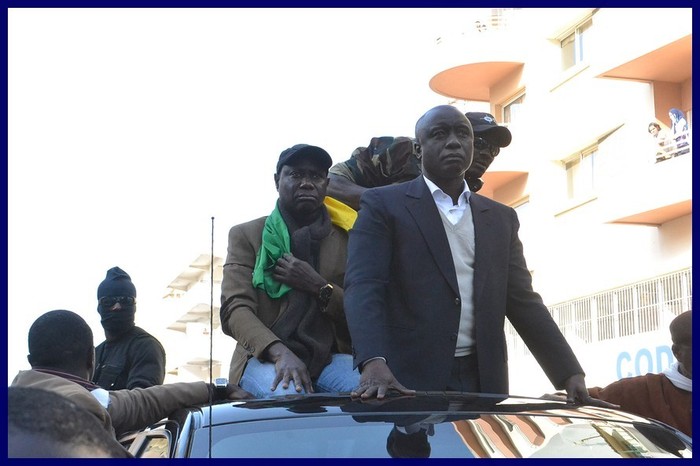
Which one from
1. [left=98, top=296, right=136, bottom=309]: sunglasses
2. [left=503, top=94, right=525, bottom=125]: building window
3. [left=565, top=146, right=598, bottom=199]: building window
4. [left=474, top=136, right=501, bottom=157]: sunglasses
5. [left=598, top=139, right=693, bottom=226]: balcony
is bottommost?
[left=98, top=296, right=136, bottom=309]: sunglasses

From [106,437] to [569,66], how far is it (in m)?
24.8

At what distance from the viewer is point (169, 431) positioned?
3469 mm

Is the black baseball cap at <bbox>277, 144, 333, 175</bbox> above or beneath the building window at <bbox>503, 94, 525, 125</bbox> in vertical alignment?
beneath

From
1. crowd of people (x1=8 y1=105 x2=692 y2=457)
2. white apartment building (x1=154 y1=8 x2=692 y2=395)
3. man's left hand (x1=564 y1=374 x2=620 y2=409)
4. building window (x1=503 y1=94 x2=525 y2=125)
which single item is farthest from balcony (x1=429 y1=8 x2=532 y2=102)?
man's left hand (x1=564 y1=374 x2=620 y2=409)

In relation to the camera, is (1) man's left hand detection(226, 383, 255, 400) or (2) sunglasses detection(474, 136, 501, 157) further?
(2) sunglasses detection(474, 136, 501, 157)

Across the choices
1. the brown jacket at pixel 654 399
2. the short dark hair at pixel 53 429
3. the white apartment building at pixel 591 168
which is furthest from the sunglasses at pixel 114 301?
the white apartment building at pixel 591 168

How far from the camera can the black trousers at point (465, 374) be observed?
169 inches

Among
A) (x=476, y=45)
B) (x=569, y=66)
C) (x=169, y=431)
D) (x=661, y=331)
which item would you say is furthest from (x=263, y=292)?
(x=476, y=45)

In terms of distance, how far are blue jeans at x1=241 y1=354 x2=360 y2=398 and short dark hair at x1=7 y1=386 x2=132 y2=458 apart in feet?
8.75

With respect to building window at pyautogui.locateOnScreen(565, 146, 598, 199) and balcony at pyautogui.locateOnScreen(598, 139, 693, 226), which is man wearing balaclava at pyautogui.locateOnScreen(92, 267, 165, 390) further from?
building window at pyautogui.locateOnScreen(565, 146, 598, 199)

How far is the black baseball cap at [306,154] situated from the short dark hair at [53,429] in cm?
321

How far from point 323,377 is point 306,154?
91cm

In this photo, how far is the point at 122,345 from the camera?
20.8ft

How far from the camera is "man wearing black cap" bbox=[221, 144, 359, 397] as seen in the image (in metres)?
4.55
